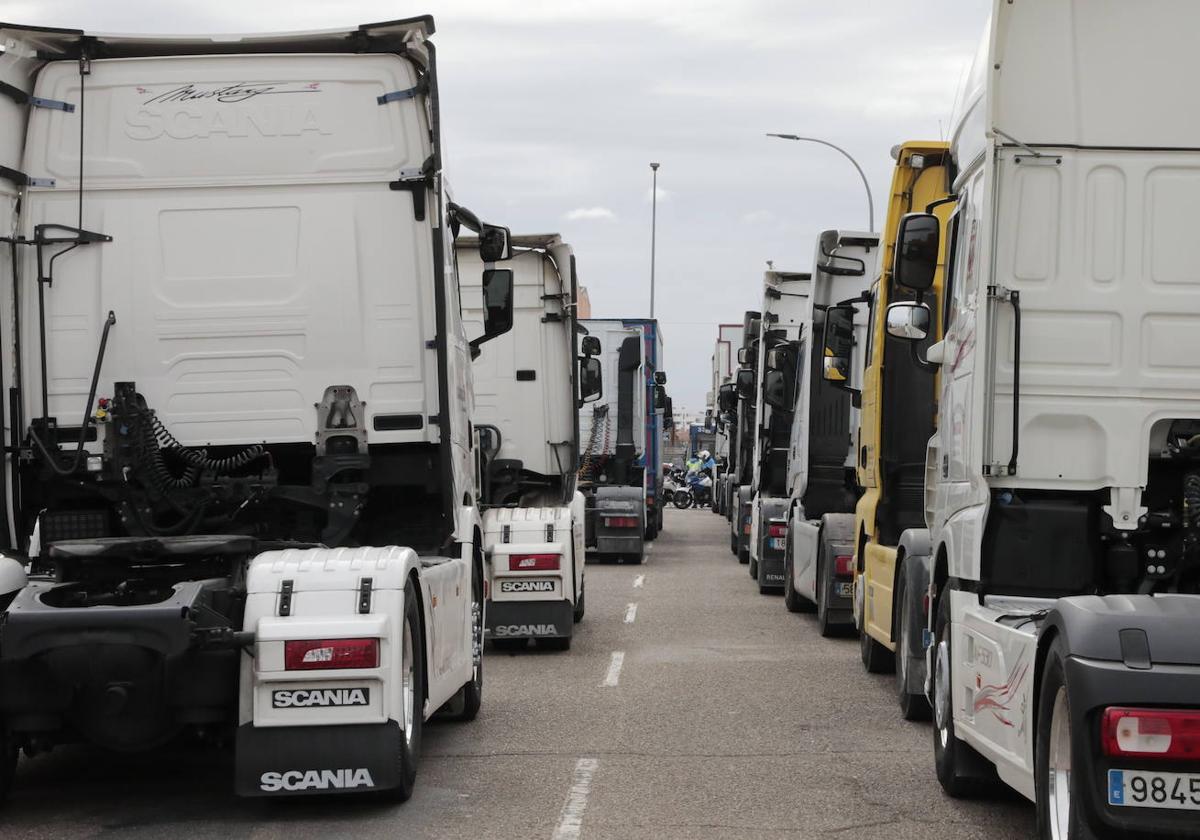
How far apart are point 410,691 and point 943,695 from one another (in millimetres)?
2410

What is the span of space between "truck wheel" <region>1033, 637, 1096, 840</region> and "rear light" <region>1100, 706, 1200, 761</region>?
287 millimetres

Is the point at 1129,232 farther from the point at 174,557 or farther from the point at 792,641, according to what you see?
the point at 792,641

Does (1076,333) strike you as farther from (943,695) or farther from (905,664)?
(905,664)

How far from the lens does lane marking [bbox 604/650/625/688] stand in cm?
1188

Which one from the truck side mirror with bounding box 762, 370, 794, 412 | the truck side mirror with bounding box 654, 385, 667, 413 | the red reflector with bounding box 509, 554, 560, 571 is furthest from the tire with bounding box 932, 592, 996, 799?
the truck side mirror with bounding box 654, 385, 667, 413

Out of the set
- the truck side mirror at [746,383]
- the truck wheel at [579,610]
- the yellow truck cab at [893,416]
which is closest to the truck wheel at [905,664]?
the yellow truck cab at [893,416]

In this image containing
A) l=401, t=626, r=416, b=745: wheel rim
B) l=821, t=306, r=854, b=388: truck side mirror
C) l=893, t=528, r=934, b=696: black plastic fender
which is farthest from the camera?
l=821, t=306, r=854, b=388: truck side mirror

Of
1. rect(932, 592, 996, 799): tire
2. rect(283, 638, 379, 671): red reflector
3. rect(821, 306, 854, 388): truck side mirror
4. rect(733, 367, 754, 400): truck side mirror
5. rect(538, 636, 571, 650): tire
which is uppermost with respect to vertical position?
rect(821, 306, 854, 388): truck side mirror

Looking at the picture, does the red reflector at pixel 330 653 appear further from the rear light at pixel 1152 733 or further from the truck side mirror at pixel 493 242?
the truck side mirror at pixel 493 242

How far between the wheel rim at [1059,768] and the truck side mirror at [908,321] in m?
3.21

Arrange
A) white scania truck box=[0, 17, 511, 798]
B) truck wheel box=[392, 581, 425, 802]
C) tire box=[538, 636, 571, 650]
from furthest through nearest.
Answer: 1. tire box=[538, 636, 571, 650]
2. white scania truck box=[0, 17, 511, 798]
3. truck wheel box=[392, 581, 425, 802]

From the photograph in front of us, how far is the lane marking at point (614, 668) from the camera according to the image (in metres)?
11.9

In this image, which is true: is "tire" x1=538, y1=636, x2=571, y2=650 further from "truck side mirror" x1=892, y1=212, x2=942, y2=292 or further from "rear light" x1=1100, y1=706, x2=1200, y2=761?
"rear light" x1=1100, y1=706, x2=1200, y2=761

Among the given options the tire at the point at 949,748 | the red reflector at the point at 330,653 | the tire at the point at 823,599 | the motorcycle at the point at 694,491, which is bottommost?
the motorcycle at the point at 694,491
